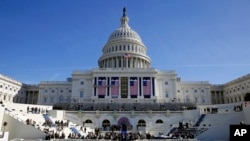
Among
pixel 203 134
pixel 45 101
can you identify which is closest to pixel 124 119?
pixel 203 134

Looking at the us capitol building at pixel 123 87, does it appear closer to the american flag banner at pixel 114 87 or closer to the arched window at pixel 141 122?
the american flag banner at pixel 114 87

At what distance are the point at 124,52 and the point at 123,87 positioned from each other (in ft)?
77.6

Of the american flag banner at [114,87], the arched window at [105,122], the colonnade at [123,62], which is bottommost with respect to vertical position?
the arched window at [105,122]

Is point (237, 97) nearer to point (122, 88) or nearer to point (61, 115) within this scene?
point (122, 88)

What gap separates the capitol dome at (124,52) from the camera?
100m

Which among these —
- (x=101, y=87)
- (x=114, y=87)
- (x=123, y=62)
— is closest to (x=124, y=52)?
(x=123, y=62)

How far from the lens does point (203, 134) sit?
135 ft

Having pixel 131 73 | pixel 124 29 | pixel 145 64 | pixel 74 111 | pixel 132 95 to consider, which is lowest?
pixel 74 111

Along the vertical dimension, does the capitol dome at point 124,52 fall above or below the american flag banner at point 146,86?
above

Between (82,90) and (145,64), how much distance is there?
3474 centimetres

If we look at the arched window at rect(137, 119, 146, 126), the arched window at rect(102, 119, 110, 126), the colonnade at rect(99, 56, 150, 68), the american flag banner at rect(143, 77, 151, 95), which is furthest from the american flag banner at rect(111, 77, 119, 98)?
the arched window at rect(137, 119, 146, 126)

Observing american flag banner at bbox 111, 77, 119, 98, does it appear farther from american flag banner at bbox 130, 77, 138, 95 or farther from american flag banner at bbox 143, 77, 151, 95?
american flag banner at bbox 143, 77, 151, 95

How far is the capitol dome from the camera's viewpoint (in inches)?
3944

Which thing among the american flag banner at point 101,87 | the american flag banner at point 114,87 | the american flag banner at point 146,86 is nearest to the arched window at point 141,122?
the american flag banner at point 146,86
